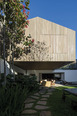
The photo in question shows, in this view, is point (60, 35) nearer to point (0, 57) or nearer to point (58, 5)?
point (58, 5)

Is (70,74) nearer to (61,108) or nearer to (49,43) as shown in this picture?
(49,43)

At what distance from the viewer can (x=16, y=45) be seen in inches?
249

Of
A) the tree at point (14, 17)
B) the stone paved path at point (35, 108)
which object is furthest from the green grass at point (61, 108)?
the tree at point (14, 17)

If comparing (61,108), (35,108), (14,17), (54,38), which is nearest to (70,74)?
(54,38)

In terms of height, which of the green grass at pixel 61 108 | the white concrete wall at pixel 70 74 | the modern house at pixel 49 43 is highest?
the modern house at pixel 49 43

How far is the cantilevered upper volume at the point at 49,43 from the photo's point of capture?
256 inches

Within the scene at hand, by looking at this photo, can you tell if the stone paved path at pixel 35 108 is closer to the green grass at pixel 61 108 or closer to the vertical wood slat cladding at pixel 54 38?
the green grass at pixel 61 108

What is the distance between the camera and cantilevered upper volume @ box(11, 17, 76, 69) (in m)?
6.51

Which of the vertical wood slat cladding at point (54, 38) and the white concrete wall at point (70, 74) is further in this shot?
the white concrete wall at point (70, 74)

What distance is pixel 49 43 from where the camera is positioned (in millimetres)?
6602

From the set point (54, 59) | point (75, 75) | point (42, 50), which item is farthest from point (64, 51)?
point (75, 75)

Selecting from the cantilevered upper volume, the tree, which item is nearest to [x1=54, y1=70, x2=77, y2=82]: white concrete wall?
the cantilevered upper volume

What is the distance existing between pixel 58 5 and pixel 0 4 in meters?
5.40

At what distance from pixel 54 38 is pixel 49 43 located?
49cm
